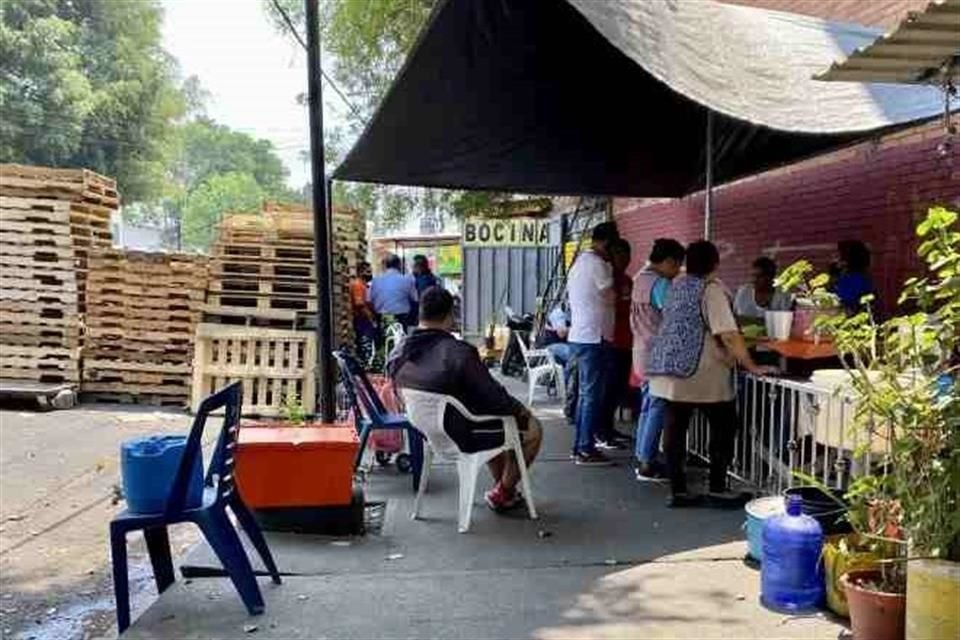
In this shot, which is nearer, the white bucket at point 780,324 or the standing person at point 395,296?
the white bucket at point 780,324

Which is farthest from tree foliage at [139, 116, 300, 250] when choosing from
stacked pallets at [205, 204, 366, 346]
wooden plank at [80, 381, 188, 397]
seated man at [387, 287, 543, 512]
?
seated man at [387, 287, 543, 512]

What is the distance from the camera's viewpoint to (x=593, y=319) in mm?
6199

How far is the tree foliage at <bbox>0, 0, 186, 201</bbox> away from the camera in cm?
2844

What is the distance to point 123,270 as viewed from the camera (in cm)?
1073

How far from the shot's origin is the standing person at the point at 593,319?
6.21 metres

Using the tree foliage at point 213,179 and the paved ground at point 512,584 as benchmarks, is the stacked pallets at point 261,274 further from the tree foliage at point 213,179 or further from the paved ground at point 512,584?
the tree foliage at point 213,179

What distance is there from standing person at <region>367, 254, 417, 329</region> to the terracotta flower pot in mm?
9456

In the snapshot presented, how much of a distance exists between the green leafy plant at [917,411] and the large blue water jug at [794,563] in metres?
0.34

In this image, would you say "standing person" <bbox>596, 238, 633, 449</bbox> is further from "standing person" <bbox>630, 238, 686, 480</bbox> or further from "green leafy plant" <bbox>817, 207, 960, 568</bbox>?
"green leafy plant" <bbox>817, 207, 960, 568</bbox>

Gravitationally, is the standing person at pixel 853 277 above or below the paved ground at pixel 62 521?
above

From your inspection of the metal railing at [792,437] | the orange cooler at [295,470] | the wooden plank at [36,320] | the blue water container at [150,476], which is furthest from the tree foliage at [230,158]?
the blue water container at [150,476]

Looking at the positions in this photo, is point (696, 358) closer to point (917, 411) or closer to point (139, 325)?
point (917, 411)

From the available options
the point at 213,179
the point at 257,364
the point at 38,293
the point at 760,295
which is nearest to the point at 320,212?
the point at 760,295

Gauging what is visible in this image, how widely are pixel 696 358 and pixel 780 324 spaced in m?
0.75
